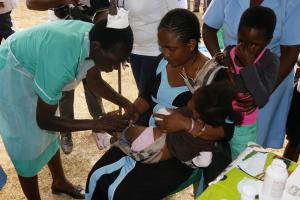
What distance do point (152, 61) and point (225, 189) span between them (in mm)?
1321

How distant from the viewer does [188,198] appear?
2.72 meters

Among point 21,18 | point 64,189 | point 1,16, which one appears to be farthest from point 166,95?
point 21,18

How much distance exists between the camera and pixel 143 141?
1868 millimetres

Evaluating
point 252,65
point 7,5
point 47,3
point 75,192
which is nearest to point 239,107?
point 252,65

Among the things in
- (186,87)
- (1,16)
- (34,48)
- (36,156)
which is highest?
(34,48)

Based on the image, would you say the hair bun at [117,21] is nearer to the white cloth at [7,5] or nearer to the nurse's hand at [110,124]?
the nurse's hand at [110,124]

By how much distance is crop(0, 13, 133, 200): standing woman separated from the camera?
5.65 ft

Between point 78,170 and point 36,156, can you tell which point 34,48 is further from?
point 78,170

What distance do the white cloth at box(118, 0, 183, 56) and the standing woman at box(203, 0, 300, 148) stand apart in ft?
1.02

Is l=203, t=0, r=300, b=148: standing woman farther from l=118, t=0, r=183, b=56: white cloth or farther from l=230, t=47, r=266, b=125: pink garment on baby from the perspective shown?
l=118, t=0, r=183, b=56: white cloth

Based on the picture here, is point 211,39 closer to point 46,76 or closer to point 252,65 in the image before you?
point 252,65

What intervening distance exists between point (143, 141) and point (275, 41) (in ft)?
3.14

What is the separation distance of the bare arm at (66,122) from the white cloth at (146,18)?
82 centimetres

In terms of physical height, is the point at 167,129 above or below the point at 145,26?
below
